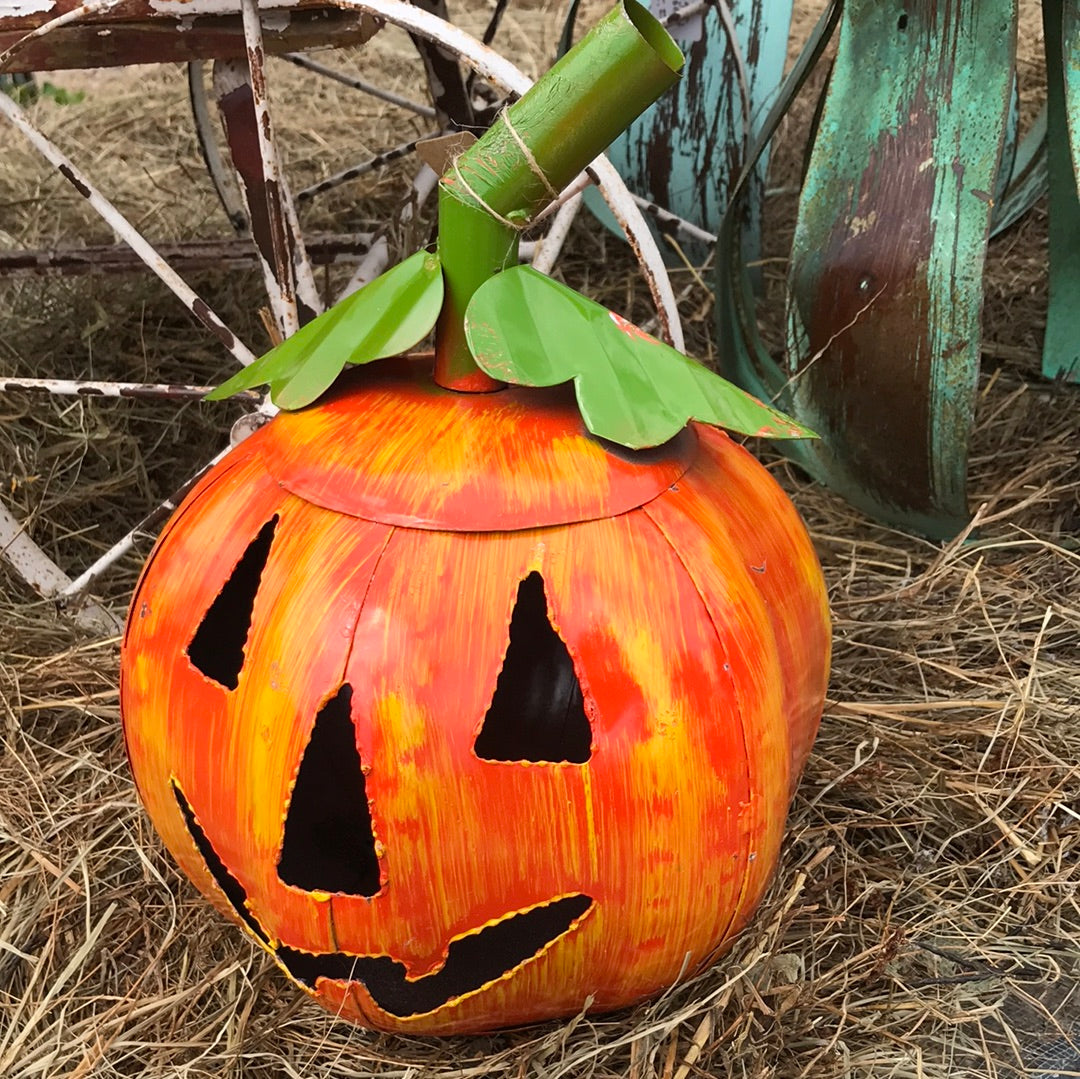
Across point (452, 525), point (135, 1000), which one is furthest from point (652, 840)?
point (135, 1000)

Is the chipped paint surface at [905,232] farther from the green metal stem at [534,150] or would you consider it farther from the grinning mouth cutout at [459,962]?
the grinning mouth cutout at [459,962]

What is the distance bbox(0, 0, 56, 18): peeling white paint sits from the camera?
1320 mm

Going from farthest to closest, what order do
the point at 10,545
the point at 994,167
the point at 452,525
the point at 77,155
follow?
the point at 77,155
the point at 10,545
the point at 994,167
the point at 452,525

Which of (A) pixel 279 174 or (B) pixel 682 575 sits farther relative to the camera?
(A) pixel 279 174

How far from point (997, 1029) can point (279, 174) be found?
121cm

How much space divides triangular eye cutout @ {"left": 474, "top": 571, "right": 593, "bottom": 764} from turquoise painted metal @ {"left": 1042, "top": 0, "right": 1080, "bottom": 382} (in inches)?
40.7

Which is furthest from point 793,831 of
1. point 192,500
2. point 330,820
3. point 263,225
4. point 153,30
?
point 153,30

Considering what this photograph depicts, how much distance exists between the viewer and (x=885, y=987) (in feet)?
3.92

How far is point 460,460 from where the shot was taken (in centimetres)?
93

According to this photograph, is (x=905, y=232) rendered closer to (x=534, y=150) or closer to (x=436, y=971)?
(x=534, y=150)

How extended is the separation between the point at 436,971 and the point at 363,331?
54 cm

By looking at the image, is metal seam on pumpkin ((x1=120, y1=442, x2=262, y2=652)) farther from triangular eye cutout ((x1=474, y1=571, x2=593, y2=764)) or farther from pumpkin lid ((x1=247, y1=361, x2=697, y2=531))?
triangular eye cutout ((x1=474, y1=571, x2=593, y2=764))

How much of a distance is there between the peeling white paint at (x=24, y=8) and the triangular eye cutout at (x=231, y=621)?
745 millimetres

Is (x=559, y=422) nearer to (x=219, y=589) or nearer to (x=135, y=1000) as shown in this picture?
(x=219, y=589)
